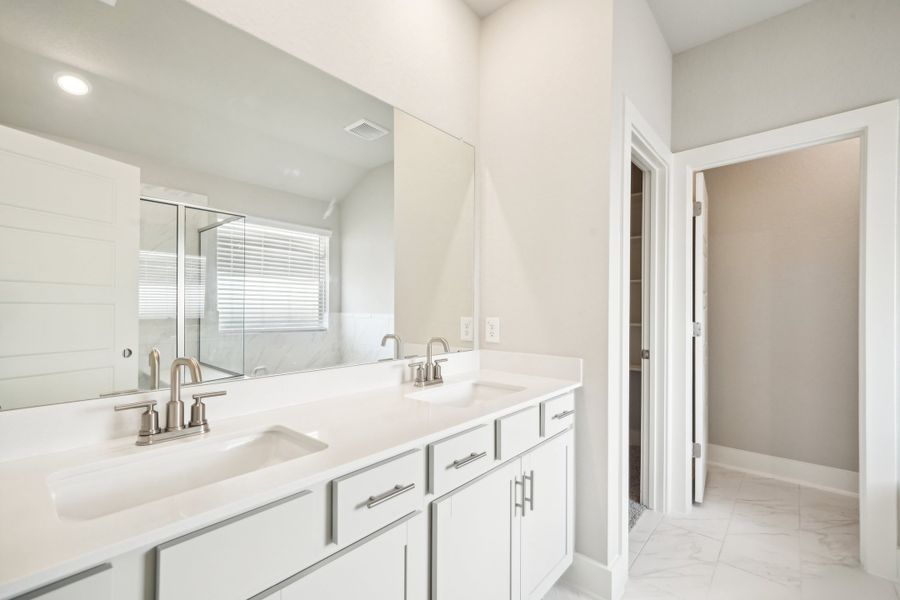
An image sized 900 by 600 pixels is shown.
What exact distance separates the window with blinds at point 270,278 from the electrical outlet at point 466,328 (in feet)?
2.49

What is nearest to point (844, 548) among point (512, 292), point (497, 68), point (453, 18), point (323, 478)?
point (512, 292)

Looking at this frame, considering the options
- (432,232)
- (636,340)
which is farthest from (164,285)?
(636,340)

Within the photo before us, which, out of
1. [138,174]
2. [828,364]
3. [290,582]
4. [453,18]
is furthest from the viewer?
[828,364]

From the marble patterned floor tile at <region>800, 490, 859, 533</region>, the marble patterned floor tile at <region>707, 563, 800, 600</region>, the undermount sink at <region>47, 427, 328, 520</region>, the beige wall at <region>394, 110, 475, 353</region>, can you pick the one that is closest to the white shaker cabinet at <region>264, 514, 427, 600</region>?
the undermount sink at <region>47, 427, 328, 520</region>

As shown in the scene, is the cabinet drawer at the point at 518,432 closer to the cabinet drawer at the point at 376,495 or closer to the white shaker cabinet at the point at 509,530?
the white shaker cabinet at the point at 509,530

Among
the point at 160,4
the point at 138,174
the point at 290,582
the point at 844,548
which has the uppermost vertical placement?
the point at 160,4

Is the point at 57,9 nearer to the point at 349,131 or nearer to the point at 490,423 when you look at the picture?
the point at 349,131

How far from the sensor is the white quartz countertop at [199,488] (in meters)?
0.56

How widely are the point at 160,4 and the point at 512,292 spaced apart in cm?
158

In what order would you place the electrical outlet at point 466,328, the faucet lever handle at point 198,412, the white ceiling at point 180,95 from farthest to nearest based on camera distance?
the electrical outlet at point 466,328
the faucet lever handle at point 198,412
the white ceiling at point 180,95

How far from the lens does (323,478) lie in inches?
32.6

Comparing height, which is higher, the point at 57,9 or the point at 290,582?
the point at 57,9

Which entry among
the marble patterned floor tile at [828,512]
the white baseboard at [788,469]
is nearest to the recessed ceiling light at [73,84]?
the marble patterned floor tile at [828,512]

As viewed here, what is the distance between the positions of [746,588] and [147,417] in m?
2.33
